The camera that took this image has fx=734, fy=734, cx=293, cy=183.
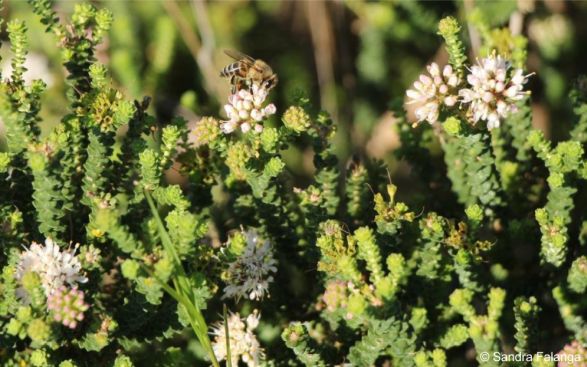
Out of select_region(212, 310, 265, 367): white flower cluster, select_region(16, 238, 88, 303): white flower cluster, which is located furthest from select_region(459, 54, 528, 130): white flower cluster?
select_region(16, 238, 88, 303): white flower cluster

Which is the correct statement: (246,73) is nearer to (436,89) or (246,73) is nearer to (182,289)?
(436,89)

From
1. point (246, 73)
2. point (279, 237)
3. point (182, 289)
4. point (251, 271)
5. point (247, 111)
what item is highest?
point (246, 73)

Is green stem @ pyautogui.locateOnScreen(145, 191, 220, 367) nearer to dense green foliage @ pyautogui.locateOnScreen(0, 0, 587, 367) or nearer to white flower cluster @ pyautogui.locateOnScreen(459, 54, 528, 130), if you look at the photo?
dense green foliage @ pyautogui.locateOnScreen(0, 0, 587, 367)

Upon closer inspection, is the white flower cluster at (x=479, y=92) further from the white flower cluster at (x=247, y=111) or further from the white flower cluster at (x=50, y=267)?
the white flower cluster at (x=50, y=267)

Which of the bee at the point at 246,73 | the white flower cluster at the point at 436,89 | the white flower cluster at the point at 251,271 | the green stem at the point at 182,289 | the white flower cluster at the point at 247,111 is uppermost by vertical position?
the bee at the point at 246,73

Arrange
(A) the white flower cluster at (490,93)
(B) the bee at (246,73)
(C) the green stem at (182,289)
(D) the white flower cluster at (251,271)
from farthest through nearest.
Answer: (B) the bee at (246,73), (D) the white flower cluster at (251,271), (A) the white flower cluster at (490,93), (C) the green stem at (182,289)

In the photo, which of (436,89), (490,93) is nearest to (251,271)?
(436,89)

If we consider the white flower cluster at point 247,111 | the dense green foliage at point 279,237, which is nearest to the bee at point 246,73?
the dense green foliage at point 279,237
